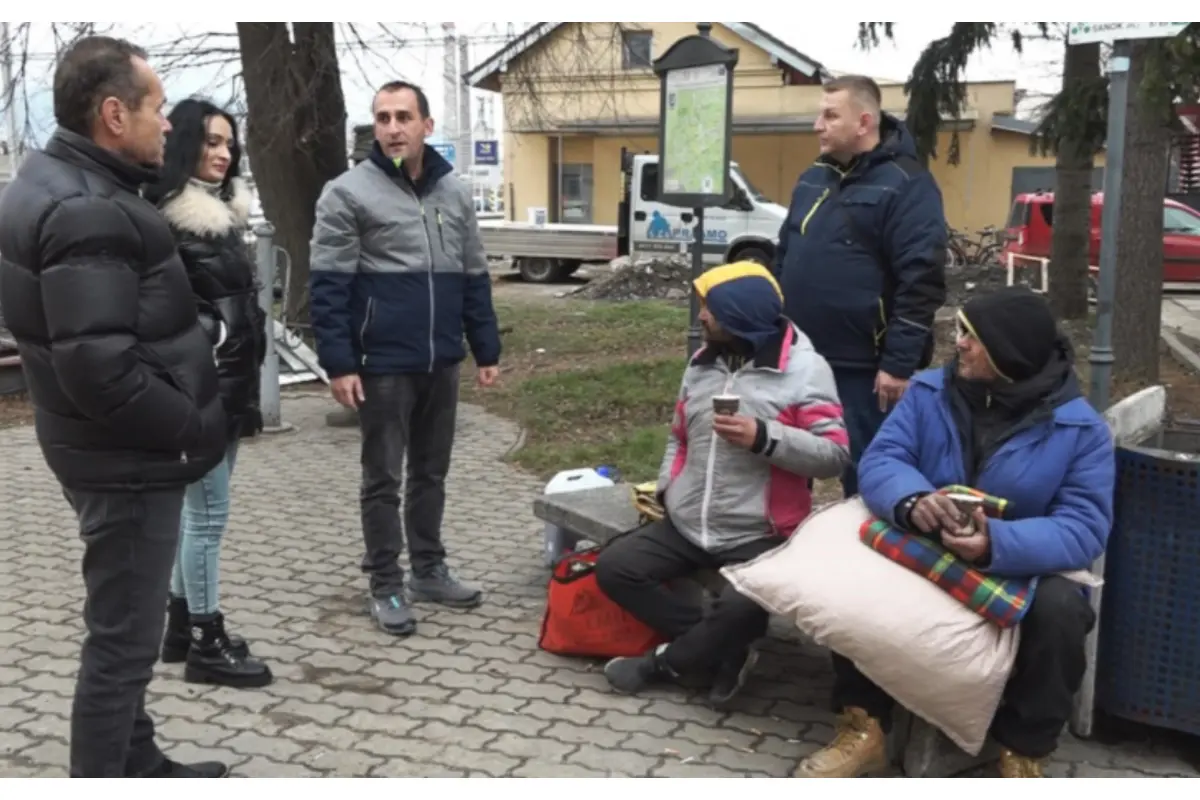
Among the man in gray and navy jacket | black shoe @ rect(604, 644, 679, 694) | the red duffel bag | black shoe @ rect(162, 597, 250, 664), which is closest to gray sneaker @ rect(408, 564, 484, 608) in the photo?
the man in gray and navy jacket

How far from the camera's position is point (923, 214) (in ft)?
12.7

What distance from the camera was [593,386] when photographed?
9.41 m

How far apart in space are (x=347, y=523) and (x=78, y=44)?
3474 mm

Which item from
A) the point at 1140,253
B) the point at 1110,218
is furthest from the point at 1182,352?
the point at 1110,218

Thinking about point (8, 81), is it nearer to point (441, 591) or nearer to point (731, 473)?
point (441, 591)

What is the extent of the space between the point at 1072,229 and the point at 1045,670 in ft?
35.1

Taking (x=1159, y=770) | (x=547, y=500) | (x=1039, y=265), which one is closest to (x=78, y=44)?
(x=547, y=500)

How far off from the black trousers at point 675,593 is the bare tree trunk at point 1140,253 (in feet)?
19.3

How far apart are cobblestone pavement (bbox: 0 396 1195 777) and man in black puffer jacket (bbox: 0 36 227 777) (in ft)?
2.10

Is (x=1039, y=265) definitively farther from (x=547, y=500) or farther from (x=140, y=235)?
(x=140, y=235)

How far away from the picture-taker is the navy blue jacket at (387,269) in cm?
411

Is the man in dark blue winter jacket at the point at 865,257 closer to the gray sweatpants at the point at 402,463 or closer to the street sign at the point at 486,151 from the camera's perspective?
the gray sweatpants at the point at 402,463

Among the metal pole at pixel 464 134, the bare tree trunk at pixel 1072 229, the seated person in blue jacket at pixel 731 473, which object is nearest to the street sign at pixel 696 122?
the seated person in blue jacket at pixel 731 473

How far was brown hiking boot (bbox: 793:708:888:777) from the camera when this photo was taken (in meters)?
3.21
